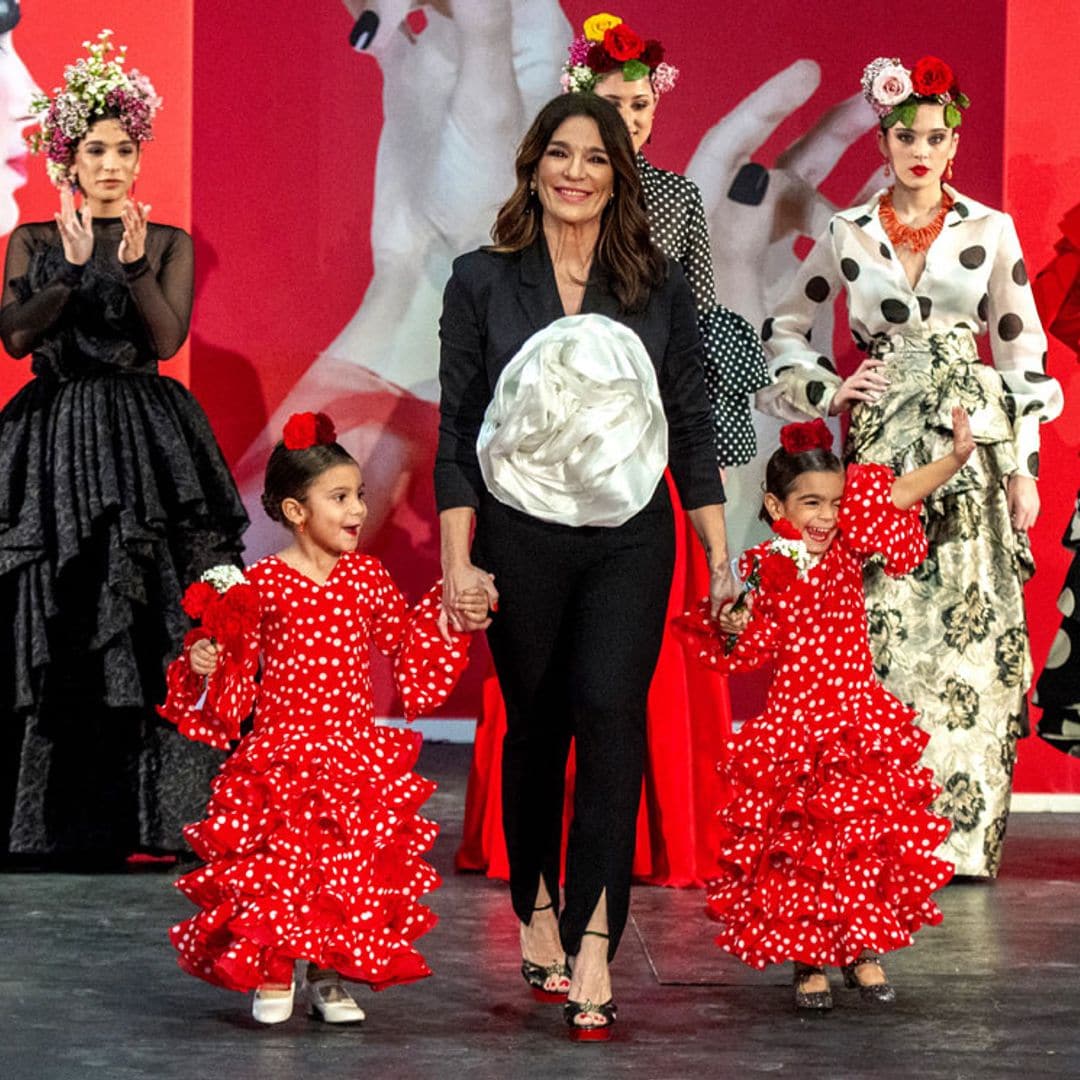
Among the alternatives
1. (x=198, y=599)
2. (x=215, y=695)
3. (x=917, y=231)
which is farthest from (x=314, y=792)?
(x=917, y=231)

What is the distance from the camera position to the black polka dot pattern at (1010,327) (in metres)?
5.23

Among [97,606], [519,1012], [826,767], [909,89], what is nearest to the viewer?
[519,1012]

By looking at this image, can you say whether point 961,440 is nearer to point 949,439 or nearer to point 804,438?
point 804,438

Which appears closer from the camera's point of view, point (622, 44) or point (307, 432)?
point (307, 432)

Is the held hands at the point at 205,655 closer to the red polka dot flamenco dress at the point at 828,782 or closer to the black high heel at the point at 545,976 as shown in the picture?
the black high heel at the point at 545,976

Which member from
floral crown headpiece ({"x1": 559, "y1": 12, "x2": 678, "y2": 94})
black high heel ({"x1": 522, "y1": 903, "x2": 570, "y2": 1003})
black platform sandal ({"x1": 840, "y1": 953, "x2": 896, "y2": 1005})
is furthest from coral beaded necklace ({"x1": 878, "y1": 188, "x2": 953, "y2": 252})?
black high heel ({"x1": 522, "y1": 903, "x2": 570, "y2": 1003})

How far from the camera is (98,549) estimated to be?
5250 millimetres

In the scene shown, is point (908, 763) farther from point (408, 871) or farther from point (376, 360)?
point (376, 360)

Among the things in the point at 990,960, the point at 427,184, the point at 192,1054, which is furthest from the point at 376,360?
the point at 192,1054

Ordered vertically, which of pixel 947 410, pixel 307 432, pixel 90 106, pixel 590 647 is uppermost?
pixel 90 106

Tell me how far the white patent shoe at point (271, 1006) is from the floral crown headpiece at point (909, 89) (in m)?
2.45

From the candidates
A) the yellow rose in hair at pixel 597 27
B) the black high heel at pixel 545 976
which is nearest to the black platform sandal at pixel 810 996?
the black high heel at pixel 545 976

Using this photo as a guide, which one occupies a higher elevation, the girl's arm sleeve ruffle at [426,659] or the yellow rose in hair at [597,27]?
the yellow rose in hair at [597,27]

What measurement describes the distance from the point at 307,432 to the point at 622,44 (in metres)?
1.49
